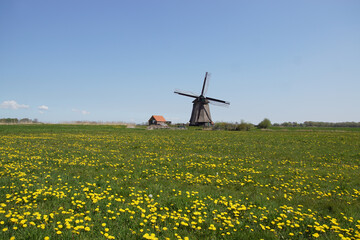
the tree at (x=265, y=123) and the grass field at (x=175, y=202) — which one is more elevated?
the tree at (x=265, y=123)

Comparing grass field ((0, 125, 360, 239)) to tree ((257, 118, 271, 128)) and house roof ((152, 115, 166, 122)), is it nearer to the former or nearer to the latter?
tree ((257, 118, 271, 128))

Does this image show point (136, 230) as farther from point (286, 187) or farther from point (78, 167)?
point (78, 167)

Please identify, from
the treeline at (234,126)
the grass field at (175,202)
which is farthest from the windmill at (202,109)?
the grass field at (175,202)

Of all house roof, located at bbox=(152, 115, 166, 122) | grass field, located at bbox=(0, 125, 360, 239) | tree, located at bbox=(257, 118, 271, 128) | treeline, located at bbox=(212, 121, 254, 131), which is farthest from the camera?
house roof, located at bbox=(152, 115, 166, 122)

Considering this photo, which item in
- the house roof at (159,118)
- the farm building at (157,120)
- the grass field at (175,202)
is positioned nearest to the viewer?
the grass field at (175,202)

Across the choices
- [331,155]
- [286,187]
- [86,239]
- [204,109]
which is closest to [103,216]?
[86,239]

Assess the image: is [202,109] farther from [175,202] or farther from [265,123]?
[175,202]

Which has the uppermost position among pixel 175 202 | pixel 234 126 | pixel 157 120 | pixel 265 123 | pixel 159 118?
pixel 159 118

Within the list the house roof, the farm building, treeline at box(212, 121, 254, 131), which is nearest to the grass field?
treeline at box(212, 121, 254, 131)

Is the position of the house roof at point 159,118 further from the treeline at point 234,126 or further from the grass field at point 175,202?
the grass field at point 175,202

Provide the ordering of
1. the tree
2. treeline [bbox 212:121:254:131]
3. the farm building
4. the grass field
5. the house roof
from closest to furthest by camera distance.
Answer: the grass field, treeline [bbox 212:121:254:131], the tree, the farm building, the house roof

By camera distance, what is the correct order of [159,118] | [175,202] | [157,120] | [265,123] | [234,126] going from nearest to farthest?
[175,202] < [234,126] < [265,123] < [157,120] < [159,118]

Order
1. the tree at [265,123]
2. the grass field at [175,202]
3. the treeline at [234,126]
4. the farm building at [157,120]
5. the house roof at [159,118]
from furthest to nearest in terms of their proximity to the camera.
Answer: the house roof at [159,118] → the farm building at [157,120] → the tree at [265,123] → the treeline at [234,126] → the grass field at [175,202]

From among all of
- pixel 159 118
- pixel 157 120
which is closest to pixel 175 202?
pixel 157 120
